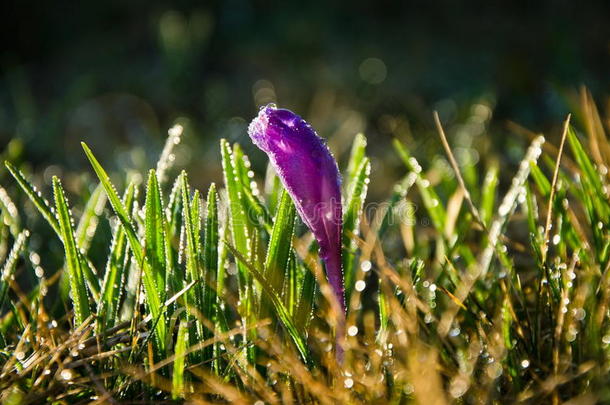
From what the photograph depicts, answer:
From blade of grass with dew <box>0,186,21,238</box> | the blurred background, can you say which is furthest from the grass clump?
the blurred background

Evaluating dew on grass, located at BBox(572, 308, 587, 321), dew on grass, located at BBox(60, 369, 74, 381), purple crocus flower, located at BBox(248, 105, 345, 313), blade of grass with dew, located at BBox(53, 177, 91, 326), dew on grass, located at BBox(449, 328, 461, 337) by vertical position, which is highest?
purple crocus flower, located at BBox(248, 105, 345, 313)

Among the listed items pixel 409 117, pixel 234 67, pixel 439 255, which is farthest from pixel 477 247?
pixel 234 67

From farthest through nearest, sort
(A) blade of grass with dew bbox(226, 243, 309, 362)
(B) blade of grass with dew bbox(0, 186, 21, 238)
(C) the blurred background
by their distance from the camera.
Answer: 1. (C) the blurred background
2. (B) blade of grass with dew bbox(0, 186, 21, 238)
3. (A) blade of grass with dew bbox(226, 243, 309, 362)

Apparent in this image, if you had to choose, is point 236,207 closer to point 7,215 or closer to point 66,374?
point 66,374

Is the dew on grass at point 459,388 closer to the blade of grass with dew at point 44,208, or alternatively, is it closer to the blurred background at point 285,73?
the blade of grass with dew at point 44,208

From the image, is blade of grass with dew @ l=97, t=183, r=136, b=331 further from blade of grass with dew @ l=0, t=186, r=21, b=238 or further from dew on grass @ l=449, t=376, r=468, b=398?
dew on grass @ l=449, t=376, r=468, b=398

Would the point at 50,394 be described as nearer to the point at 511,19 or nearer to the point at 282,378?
the point at 282,378
